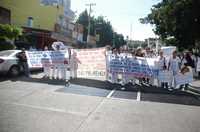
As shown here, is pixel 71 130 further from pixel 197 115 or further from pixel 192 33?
pixel 192 33

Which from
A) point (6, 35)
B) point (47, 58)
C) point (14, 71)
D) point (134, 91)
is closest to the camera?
point (134, 91)

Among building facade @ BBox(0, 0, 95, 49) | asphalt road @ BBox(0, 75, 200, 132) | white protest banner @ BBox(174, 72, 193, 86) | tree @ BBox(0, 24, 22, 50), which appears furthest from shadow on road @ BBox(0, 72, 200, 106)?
building facade @ BBox(0, 0, 95, 49)

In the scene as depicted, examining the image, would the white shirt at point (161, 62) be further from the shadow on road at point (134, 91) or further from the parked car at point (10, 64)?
the parked car at point (10, 64)

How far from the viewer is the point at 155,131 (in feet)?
21.1

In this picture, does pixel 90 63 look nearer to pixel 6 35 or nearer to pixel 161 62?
pixel 161 62

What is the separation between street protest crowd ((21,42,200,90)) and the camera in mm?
13172

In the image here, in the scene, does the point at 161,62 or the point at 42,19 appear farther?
the point at 42,19

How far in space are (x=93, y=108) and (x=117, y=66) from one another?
Result: 5638 millimetres

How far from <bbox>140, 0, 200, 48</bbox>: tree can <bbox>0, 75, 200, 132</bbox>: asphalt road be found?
16871 mm

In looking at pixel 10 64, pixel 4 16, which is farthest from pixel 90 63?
pixel 4 16

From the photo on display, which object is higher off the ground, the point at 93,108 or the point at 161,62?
the point at 161,62

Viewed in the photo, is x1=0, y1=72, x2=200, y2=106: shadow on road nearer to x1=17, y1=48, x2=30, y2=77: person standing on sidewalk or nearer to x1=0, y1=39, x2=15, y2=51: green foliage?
x1=17, y1=48, x2=30, y2=77: person standing on sidewalk

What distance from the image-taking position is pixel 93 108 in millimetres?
8391

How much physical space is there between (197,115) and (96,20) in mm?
80023
